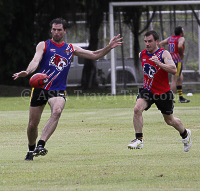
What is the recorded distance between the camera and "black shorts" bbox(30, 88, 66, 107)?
743 cm

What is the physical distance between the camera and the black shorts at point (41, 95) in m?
7.43

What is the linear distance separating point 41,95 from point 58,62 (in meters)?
0.56

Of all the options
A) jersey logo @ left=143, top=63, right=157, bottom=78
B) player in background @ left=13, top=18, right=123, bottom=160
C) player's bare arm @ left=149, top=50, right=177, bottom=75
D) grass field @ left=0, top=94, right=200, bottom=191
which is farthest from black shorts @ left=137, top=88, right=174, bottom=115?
player in background @ left=13, top=18, right=123, bottom=160

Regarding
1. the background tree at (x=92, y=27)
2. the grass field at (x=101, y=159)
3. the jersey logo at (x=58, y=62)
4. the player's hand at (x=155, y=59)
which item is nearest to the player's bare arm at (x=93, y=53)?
the jersey logo at (x=58, y=62)

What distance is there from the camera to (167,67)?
Result: 7953 mm

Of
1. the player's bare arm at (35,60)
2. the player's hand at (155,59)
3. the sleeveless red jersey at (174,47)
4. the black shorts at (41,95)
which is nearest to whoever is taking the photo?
the player's bare arm at (35,60)

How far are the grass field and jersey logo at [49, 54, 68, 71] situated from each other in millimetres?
1297

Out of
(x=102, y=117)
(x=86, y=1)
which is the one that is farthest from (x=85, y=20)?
(x=102, y=117)

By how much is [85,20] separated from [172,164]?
1745 cm

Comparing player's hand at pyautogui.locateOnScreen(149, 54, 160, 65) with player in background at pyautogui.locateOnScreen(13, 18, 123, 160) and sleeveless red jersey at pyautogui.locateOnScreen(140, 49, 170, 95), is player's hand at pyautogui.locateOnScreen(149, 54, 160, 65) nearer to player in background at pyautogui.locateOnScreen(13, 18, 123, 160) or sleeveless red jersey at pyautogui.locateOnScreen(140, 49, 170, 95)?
sleeveless red jersey at pyautogui.locateOnScreen(140, 49, 170, 95)

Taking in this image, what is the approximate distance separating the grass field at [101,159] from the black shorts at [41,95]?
80cm

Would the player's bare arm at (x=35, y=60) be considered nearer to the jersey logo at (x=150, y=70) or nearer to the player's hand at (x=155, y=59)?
the player's hand at (x=155, y=59)

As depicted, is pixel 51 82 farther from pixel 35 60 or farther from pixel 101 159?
pixel 101 159

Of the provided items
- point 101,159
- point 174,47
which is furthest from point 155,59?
point 174,47
